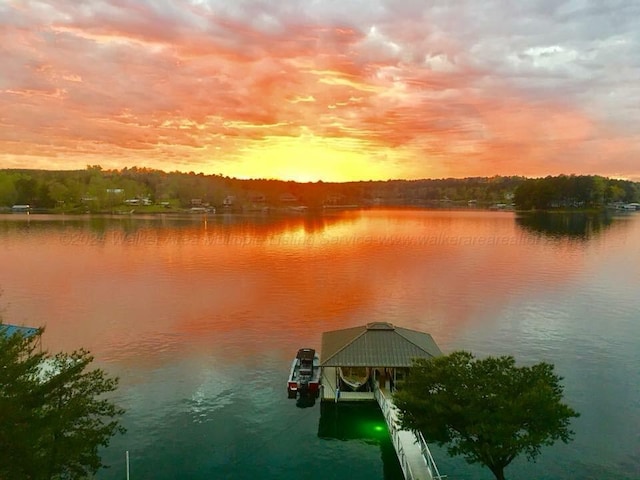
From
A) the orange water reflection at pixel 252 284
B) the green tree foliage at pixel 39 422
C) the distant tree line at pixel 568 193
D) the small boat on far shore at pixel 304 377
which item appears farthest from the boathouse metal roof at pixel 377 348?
the distant tree line at pixel 568 193

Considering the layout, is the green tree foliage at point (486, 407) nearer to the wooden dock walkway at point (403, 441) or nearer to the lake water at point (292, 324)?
the wooden dock walkway at point (403, 441)

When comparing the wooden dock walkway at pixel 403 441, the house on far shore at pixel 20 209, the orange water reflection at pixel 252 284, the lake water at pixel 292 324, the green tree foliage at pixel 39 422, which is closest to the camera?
the green tree foliage at pixel 39 422

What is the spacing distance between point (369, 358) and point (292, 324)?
1710 cm

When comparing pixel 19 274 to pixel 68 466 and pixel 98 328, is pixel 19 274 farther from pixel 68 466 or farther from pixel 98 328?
pixel 68 466

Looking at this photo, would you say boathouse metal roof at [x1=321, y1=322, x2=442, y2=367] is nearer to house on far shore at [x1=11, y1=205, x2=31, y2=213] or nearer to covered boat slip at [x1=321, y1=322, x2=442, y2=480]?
covered boat slip at [x1=321, y1=322, x2=442, y2=480]

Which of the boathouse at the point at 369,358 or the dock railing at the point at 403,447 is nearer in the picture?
the dock railing at the point at 403,447

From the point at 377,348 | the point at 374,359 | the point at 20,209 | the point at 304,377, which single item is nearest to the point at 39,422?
the point at 304,377

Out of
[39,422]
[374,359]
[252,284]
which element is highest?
[39,422]

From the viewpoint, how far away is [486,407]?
16.4 m

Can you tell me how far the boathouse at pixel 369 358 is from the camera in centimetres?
2620

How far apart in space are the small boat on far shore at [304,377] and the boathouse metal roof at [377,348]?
143 cm

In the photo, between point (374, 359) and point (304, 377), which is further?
point (304, 377)

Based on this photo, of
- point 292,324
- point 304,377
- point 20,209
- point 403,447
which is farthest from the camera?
point 20,209

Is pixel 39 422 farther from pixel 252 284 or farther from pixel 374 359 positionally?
pixel 252 284
